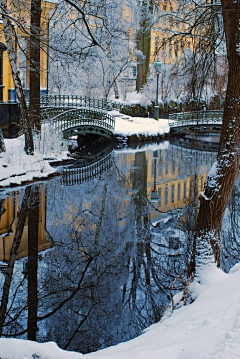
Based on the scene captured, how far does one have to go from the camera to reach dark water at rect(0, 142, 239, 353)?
6.69 m

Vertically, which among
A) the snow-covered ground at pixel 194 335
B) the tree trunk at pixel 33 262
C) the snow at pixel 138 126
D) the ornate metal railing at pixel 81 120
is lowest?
the tree trunk at pixel 33 262

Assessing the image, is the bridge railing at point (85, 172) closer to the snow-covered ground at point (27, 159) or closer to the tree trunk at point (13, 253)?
the snow-covered ground at point (27, 159)

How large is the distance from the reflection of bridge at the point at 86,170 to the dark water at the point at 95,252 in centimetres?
14

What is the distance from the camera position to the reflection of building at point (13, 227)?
9.54 meters

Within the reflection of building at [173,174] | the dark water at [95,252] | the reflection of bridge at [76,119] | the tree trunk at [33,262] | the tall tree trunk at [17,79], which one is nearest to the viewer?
the tree trunk at [33,262]

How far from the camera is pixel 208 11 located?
8.62 meters

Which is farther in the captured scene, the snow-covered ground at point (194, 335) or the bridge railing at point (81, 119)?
the bridge railing at point (81, 119)

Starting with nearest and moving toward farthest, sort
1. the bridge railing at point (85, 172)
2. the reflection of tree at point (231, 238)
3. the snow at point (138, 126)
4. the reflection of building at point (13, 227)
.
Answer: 1. the reflection of tree at point (231, 238)
2. the reflection of building at point (13, 227)
3. the bridge railing at point (85, 172)
4. the snow at point (138, 126)

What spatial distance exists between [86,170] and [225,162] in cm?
1248

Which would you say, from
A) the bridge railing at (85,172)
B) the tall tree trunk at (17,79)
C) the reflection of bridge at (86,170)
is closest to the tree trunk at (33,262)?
the bridge railing at (85,172)

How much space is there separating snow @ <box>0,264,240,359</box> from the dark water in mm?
916

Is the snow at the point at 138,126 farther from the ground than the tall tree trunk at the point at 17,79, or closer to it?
closer to it

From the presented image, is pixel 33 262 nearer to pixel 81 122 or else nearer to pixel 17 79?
pixel 17 79

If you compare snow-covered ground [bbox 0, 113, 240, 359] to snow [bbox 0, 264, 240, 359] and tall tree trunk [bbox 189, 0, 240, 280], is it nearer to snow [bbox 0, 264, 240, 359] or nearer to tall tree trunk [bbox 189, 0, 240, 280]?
snow [bbox 0, 264, 240, 359]
